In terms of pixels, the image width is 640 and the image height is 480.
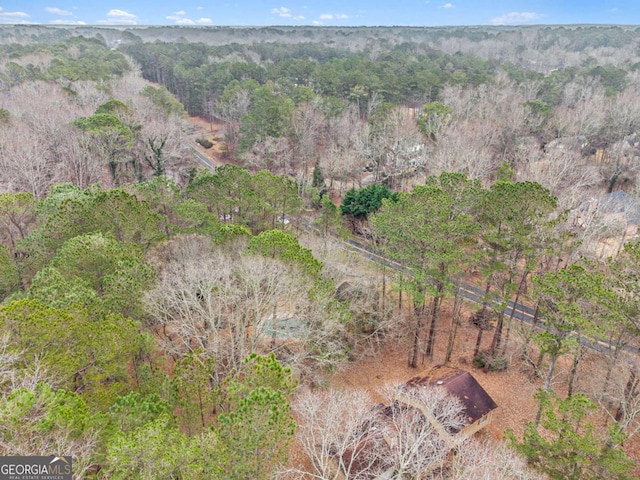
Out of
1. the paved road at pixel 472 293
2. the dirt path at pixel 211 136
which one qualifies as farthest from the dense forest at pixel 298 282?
the dirt path at pixel 211 136

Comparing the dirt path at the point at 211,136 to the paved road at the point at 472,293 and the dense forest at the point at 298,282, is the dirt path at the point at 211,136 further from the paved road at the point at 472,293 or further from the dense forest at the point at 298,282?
the paved road at the point at 472,293

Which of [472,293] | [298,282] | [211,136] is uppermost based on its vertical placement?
[298,282]

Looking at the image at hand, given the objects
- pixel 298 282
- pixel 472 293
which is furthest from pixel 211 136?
pixel 298 282

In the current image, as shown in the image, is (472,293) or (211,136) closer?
(472,293)

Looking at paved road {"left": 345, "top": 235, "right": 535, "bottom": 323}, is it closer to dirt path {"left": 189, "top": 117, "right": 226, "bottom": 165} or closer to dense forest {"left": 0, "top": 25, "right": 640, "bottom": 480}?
dense forest {"left": 0, "top": 25, "right": 640, "bottom": 480}

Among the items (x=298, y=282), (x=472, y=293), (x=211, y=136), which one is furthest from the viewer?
(x=211, y=136)

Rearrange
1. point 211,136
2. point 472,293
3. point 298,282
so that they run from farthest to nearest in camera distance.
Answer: point 211,136
point 472,293
point 298,282

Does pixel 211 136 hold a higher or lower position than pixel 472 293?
higher

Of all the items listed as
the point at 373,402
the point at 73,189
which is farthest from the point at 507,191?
the point at 73,189

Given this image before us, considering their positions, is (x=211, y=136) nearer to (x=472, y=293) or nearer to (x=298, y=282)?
(x=472, y=293)
